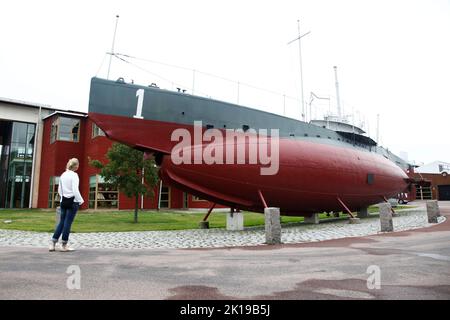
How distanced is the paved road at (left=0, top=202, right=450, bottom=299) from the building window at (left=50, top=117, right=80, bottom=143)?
26.5 meters

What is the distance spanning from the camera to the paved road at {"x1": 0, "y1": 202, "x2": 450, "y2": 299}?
4.38 metres

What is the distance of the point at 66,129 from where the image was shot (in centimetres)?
3256

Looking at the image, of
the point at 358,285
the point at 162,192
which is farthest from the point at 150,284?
the point at 162,192

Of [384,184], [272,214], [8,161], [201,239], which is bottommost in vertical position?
[201,239]

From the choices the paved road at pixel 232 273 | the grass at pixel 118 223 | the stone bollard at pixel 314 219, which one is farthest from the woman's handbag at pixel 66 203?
the stone bollard at pixel 314 219

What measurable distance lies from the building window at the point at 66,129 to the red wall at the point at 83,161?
1.28 ft

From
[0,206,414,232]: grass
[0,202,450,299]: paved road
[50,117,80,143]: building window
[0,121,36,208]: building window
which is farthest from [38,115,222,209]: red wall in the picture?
[0,202,450,299]: paved road

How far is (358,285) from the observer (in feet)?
15.8

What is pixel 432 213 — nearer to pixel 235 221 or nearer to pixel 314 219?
pixel 314 219

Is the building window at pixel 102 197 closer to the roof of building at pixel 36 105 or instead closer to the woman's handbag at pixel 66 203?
the roof of building at pixel 36 105

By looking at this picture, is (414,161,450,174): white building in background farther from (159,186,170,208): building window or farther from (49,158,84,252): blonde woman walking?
(49,158,84,252): blonde woman walking
